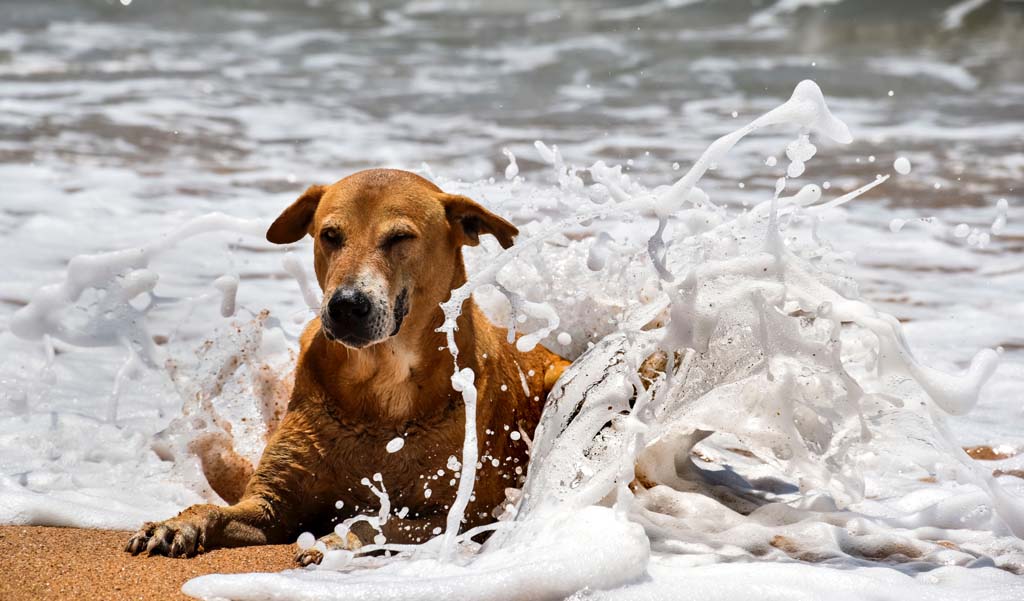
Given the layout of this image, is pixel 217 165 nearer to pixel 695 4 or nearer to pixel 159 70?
pixel 159 70

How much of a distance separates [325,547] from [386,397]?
59cm

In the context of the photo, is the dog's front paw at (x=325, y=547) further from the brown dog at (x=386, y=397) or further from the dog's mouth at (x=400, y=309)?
the dog's mouth at (x=400, y=309)

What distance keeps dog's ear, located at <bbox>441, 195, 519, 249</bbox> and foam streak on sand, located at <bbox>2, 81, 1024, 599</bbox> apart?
0.68 feet

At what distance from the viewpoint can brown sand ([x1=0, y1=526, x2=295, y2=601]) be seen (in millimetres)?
3420

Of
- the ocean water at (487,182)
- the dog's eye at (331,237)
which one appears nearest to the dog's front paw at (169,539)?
the ocean water at (487,182)

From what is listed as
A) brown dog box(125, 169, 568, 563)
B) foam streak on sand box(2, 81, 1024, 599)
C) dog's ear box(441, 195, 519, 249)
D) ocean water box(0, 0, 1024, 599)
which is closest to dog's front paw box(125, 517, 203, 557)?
brown dog box(125, 169, 568, 563)

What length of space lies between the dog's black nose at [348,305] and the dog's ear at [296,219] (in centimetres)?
68

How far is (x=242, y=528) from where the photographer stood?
4004 millimetres

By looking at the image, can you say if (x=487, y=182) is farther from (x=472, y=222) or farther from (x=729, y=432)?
(x=729, y=432)

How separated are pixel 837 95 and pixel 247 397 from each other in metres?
12.9

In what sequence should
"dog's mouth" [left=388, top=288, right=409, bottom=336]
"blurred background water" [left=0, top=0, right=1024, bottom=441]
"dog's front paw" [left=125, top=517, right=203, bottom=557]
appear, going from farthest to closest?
"blurred background water" [left=0, top=0, right=1024, bottom=441], "dog's mouth" [left=388, top=288, right=409, bottom=336], "dog's front paw" [left=125, top=517, right=203, bottom=557]

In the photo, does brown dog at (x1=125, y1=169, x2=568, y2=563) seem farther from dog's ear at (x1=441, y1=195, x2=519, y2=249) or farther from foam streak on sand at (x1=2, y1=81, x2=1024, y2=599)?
foam streak on sand at (x1=2, y1=81, x2=1024, y2=599)

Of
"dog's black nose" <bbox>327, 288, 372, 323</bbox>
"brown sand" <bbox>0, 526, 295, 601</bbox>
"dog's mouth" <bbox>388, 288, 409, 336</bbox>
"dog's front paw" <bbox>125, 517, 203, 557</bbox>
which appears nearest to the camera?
"brown sand" <bbox>0, 526, 295, 601</bbox>

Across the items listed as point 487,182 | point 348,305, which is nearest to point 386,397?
point 348,305
